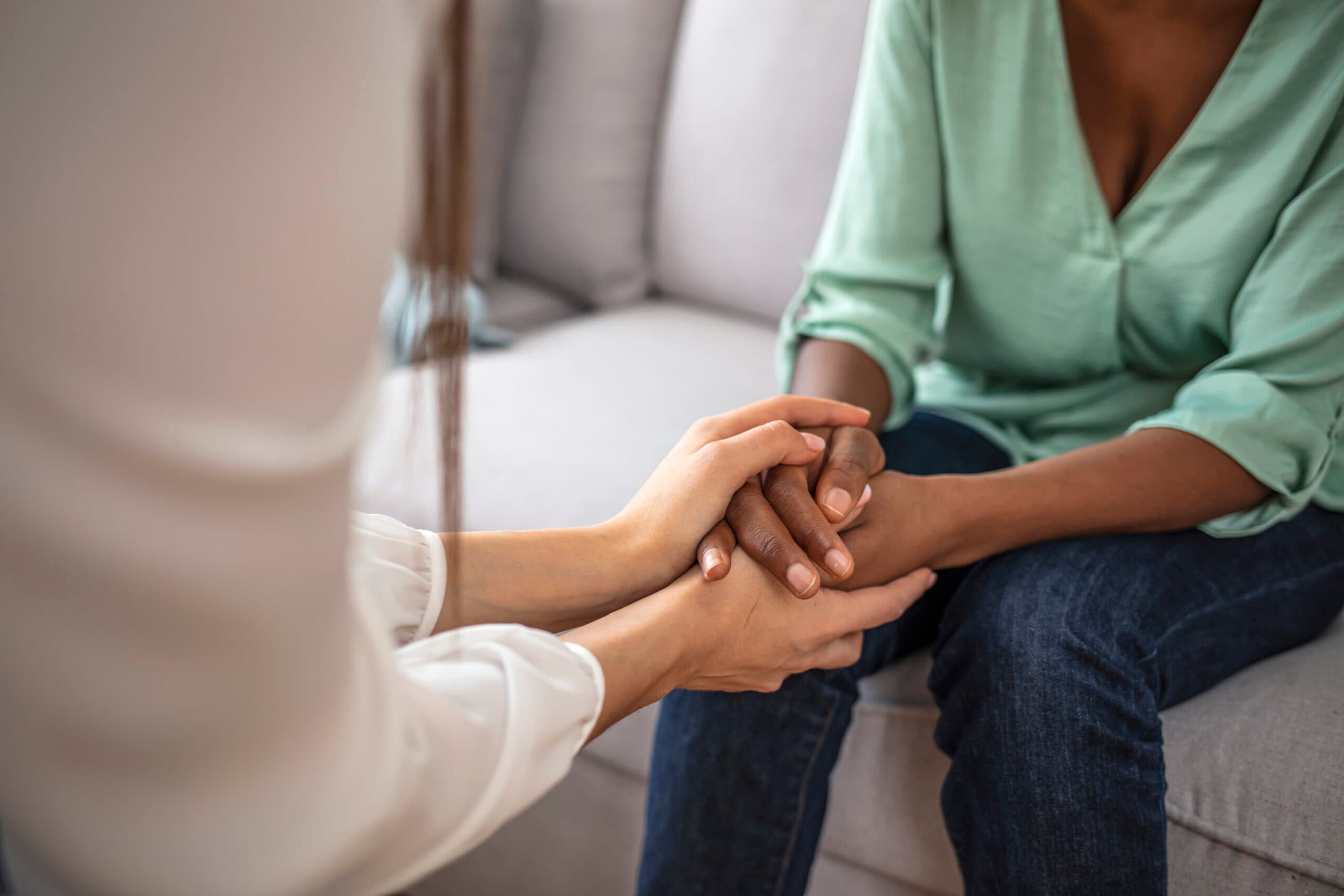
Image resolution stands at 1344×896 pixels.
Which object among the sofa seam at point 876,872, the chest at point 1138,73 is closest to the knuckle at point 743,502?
the sofa seam at point 876,872

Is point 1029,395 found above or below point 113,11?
below

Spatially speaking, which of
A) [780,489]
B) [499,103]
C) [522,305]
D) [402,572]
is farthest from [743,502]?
[499,103]

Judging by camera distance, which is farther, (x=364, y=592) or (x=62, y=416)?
(x=364, y=592)

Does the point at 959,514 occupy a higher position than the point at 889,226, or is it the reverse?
the point at 889,226

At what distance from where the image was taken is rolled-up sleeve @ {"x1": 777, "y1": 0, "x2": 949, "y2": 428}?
35.6 inches

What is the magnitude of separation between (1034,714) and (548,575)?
0.35 m

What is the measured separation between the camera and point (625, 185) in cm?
159

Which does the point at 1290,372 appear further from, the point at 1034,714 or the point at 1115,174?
the point at 1034,714

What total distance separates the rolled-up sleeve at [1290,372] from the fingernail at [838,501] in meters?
0.29

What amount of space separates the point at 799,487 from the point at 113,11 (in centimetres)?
56

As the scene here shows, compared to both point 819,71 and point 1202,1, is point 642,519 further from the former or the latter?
point 819,71

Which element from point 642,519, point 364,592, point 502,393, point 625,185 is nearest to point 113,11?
point 364,592

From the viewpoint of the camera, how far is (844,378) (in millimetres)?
866

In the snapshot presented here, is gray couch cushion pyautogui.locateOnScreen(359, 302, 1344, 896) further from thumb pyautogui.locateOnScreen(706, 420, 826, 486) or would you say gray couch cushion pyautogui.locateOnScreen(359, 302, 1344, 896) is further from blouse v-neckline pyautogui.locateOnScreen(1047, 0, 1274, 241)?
blouse v-neckline pyautogui.locateOnScreen(1047, 0, 1274, 241)
